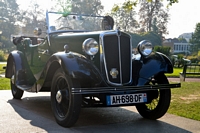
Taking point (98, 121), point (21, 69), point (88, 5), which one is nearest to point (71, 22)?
point (21, 69)

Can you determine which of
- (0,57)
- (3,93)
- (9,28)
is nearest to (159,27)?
(9,28)

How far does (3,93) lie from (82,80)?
4.15m

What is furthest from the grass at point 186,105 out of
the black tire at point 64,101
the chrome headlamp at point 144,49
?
the black tire at point 64,101

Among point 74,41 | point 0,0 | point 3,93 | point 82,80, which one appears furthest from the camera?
point 0,0

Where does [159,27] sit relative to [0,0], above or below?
below

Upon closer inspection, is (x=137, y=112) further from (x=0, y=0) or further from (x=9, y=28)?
(x=0, y=0)

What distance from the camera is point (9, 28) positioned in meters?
66.5

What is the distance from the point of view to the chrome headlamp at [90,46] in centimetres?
483

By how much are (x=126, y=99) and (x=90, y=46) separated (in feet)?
3.42

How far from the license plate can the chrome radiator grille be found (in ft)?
1.16

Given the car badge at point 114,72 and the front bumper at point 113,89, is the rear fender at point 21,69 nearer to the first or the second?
the car badge at point 114,72

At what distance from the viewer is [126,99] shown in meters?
4.60

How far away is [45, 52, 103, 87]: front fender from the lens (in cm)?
448

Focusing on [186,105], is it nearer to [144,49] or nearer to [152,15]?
[144,49]
